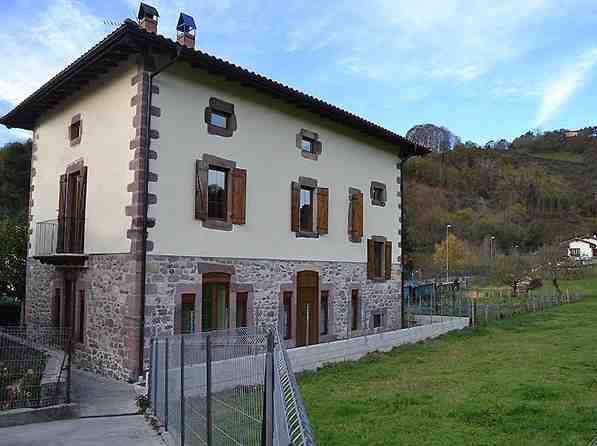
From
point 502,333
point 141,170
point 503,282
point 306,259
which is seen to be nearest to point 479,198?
point 503,282

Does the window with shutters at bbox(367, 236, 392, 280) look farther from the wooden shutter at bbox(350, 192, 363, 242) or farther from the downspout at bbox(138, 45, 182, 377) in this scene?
the downspout at bbox(138, 45, 182, 377)

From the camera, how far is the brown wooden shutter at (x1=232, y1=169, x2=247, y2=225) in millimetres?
11719

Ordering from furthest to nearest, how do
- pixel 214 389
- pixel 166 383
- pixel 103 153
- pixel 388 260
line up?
pixel 388 260 → pixel 103 153 → pixel 166 383 → pixel 214 389

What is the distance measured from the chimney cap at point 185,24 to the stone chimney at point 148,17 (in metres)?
0.98

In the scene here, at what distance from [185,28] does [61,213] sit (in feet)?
17.2

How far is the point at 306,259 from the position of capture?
542 inches

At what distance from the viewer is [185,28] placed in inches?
468

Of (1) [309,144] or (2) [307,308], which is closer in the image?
(2) [307,308]

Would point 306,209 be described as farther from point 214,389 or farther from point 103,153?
point 214,389

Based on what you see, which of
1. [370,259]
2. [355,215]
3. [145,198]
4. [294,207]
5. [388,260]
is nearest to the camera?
[145,198]

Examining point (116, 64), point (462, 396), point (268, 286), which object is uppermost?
point (116, 64)

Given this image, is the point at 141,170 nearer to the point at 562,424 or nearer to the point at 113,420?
the point at 113,420

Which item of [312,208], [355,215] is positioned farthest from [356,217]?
[312,208]

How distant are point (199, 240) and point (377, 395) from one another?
190 inches
